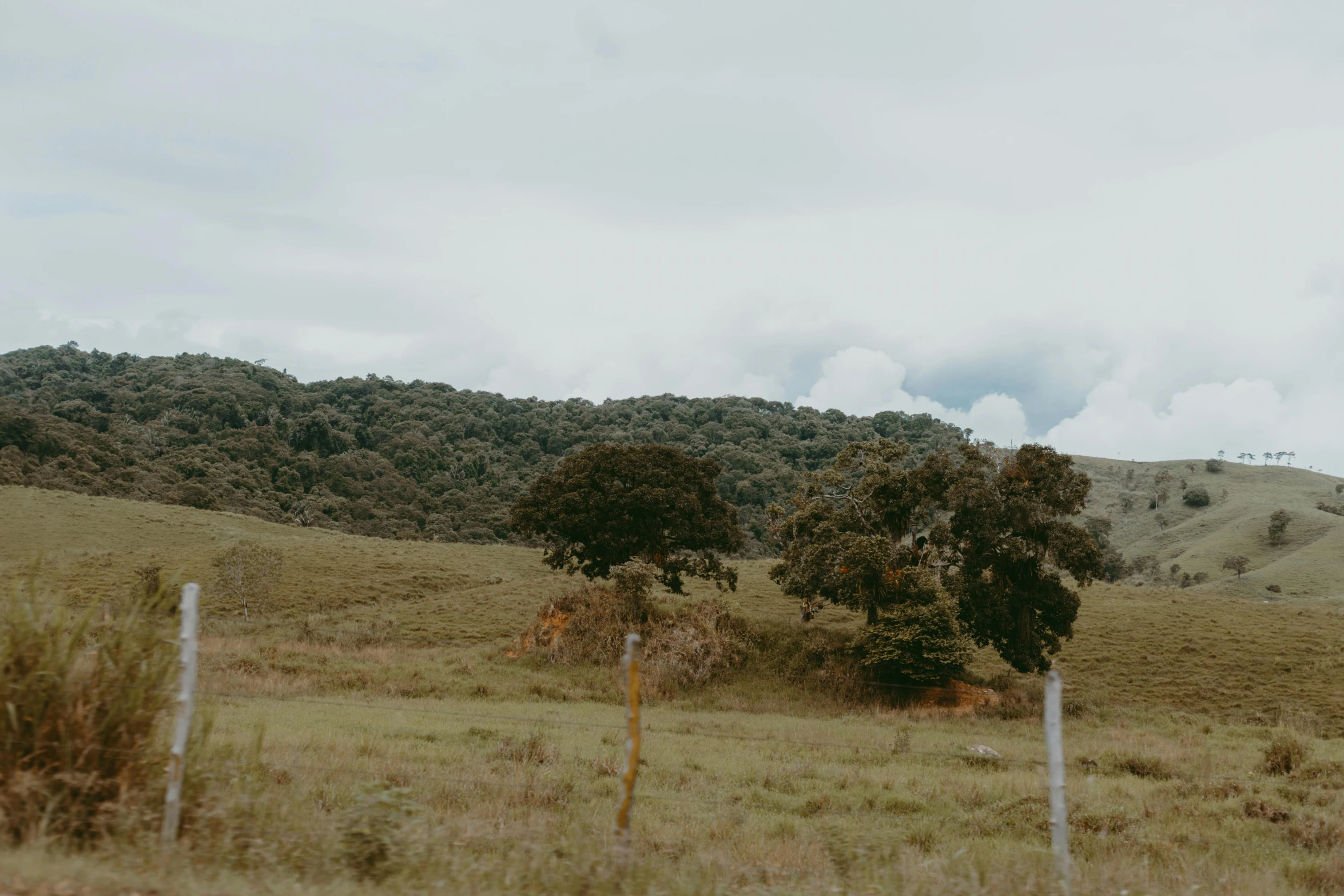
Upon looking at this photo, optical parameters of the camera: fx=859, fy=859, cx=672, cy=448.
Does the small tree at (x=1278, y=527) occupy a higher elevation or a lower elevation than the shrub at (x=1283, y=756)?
higher

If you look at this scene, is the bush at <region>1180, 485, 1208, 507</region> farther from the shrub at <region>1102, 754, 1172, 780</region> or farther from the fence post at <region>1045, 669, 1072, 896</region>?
the fence post at <region>1045, 669, 1072, 896</region>

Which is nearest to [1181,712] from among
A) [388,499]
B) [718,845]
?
[718,845]

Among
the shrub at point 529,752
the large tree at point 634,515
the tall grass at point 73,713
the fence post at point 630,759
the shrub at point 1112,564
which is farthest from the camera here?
the shrub at point 1112,564

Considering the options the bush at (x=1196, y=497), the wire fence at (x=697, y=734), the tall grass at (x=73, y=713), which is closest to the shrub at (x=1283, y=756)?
the wire fence at (x=697, y=734)

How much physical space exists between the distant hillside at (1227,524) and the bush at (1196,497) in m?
0.76

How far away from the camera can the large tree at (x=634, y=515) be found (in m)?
30.6

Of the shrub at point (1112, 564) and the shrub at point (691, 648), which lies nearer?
the shrub at point (691, 648)

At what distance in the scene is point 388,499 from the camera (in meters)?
101

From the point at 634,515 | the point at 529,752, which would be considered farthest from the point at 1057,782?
the point at 634,515

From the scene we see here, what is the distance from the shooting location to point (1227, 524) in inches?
4006

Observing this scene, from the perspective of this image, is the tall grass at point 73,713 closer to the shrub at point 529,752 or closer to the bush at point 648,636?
the shrub at point 529,752

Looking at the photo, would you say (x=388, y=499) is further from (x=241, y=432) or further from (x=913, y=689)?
(x=913, y=689)

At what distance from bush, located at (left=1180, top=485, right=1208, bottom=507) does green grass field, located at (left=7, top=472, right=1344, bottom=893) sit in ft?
268

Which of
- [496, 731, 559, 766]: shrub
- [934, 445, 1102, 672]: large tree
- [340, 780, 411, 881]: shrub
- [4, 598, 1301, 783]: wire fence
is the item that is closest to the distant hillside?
[934, 445, 1102, 672]: large tree
